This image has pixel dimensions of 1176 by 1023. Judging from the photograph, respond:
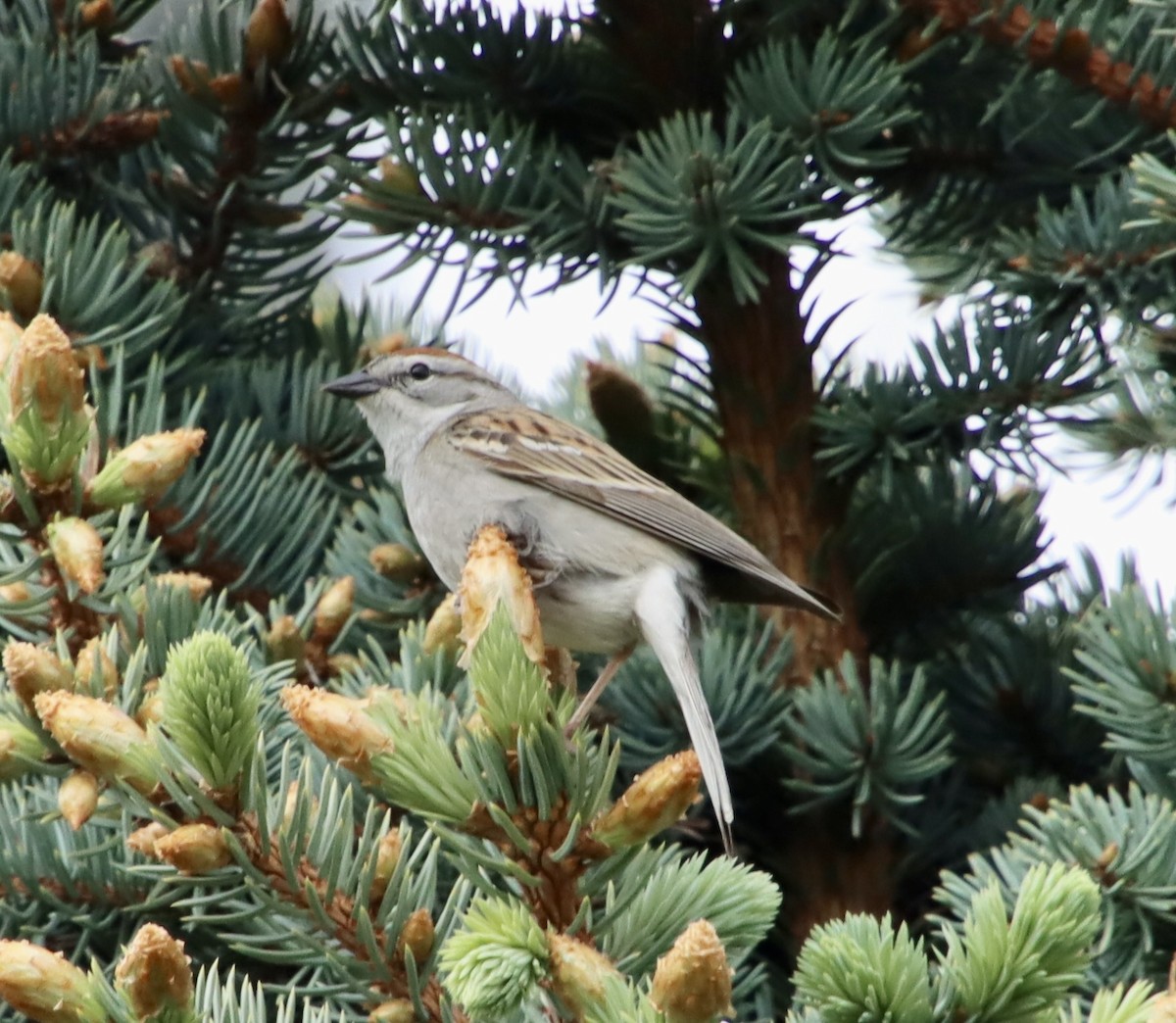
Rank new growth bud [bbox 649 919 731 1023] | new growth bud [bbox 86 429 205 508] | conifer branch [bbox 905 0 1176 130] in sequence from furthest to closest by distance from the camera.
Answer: conifer branch [bbox 905 0 1176 130] < new growth bud [bbox 86 429 205 508] < new growth bud [bbox 649 919 731 1023]

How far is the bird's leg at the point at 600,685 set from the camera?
75.6 inches

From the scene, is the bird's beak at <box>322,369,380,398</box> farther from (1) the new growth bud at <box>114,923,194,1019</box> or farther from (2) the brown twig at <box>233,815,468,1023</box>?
(1) the new growth bud at <box>114,923,194,1019</box>

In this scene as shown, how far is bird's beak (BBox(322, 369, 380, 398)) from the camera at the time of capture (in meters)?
2.47

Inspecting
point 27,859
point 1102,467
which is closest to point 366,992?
point 27,859

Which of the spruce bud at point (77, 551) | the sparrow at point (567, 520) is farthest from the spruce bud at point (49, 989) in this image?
the sparrow at point (567, 520)

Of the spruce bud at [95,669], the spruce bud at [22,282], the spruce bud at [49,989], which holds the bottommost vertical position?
the spruce bud at [49,989]

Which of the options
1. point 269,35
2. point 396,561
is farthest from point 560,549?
point 269,35

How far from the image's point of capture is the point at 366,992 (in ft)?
4.39

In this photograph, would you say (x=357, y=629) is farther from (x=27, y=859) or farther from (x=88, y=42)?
(x=88, y=42)

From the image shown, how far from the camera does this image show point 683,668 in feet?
6.84

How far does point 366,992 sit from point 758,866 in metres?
0.99

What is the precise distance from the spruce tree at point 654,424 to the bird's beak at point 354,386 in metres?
0.04

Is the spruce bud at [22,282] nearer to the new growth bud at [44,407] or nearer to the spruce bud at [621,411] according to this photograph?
the new growth bud at [44,407]

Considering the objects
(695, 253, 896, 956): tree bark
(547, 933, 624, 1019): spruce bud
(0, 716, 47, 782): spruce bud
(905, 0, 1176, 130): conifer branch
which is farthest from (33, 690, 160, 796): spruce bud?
(905, 0, 1176, 130): conifer branch
